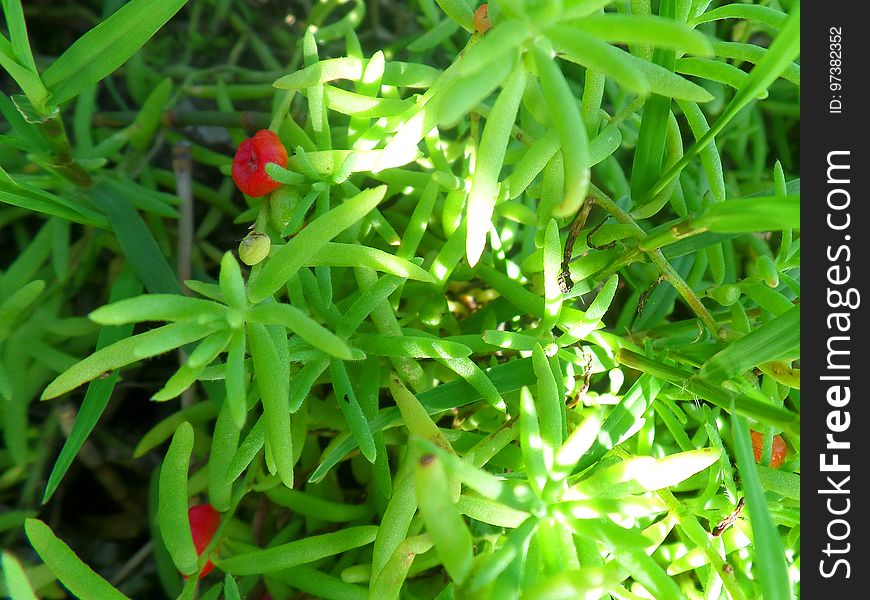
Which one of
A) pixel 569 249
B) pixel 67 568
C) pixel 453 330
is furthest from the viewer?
pixel 453 330

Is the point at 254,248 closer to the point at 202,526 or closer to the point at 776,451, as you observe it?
the point at 202,526

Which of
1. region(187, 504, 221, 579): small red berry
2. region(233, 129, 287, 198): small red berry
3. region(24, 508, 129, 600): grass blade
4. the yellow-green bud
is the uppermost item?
region(233, 129, 287, 198): small red berry

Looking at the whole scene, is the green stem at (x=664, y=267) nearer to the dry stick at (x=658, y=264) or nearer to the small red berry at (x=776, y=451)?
the dry stick at (x=658, y=264)

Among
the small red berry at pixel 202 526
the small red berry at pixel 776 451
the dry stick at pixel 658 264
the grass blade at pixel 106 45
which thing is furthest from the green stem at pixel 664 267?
the small red berry at pixel 202 526

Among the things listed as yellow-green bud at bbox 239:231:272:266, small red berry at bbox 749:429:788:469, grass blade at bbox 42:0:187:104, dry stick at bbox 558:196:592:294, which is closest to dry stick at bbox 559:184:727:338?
dry stick at bbox 558:196:592:294

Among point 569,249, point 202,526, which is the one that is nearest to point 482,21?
point 569,249

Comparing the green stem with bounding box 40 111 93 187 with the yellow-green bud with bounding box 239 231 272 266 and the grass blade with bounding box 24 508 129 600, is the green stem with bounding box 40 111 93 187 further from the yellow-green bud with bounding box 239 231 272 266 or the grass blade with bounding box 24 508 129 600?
the grass blade with bounding box 24 508 129 600
